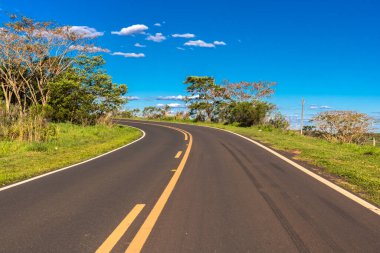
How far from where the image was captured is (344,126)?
34.9 metres

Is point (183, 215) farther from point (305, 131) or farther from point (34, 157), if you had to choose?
point (305, 131)

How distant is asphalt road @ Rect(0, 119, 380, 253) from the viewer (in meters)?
4.16

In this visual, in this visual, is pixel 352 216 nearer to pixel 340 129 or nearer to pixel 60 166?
pixel 60 166

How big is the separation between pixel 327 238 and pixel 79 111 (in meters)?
29.5

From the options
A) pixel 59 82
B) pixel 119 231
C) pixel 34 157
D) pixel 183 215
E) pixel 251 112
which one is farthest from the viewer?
pixel 251 112

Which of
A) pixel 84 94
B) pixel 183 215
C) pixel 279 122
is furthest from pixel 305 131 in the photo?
pixel 183 215

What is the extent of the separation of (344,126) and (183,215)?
33.8 metres

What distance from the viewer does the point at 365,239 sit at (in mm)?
4348

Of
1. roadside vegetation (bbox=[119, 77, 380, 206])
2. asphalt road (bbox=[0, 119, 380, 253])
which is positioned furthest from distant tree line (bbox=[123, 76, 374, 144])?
asphalt road (bbox=[0, 119, 380, 253])

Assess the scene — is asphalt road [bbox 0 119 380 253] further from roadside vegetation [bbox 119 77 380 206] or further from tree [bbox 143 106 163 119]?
tree [bbox 143 106 163 119]

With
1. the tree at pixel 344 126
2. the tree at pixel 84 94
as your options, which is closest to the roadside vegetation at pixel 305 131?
the tree at pixel 344 126

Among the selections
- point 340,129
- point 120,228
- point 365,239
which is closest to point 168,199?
point 120,228

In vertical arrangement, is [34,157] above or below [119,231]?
below

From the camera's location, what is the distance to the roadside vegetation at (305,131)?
9277 mm
